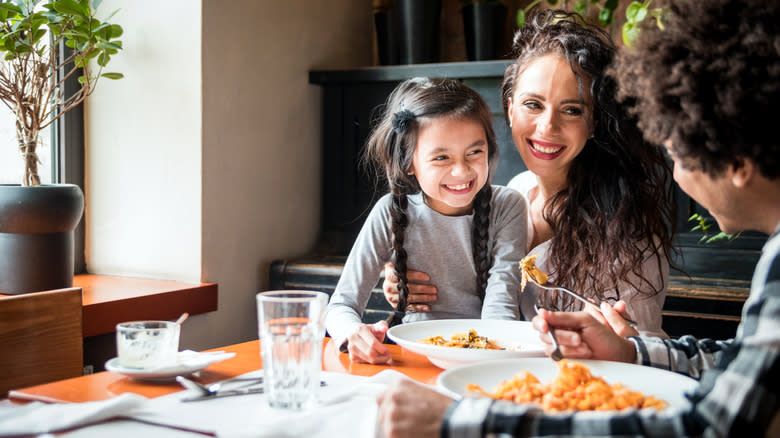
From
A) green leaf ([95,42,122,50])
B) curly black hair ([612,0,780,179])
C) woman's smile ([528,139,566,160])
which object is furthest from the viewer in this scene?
green leaf ([95,42,122,50])

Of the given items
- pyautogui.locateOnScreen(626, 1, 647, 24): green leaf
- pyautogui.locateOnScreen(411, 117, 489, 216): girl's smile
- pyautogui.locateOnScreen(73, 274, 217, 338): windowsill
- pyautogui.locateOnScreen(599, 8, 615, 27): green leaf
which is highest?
pyautogui.locateOnScreen(599, 8, 615, 27): green leaf

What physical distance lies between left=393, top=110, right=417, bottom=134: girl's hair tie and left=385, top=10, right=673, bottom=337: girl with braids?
1.08 feet

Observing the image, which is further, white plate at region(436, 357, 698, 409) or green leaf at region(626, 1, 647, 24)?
green leaf at region(626, 1, 647, 24)

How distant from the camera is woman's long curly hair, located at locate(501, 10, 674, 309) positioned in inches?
70.7

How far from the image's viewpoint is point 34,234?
1.89m

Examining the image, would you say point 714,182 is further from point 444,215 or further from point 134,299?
point 134,299

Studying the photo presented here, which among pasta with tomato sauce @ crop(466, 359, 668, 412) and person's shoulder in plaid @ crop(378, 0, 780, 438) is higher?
person's shoulder in plaid @ crop(378, 0, 780, 438)

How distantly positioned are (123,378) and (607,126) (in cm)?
135

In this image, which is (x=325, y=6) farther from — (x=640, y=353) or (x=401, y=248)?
(x=640, y=353)

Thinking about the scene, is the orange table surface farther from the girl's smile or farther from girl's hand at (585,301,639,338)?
the girl's smile

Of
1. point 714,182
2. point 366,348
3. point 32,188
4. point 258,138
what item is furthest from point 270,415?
point 258,138

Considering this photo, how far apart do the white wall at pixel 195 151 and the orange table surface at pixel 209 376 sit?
1.17m

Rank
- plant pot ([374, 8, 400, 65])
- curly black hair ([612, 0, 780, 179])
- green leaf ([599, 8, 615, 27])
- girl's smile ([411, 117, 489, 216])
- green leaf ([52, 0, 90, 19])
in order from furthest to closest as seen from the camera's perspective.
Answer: plant pot ([374, 8, 400, 65]) → green leaf ([599, 8, 615, 27]) → green leaf ([52, 0, 90, 19]) → girl's smile ([411, 117, 489, 216]) → curly black hair ([612, 0, 780, 179])

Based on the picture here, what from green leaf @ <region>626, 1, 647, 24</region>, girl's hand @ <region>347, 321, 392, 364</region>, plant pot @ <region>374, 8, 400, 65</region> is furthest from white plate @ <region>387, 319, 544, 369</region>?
plant pot @ <region>374, 8, 400, 65</region>
